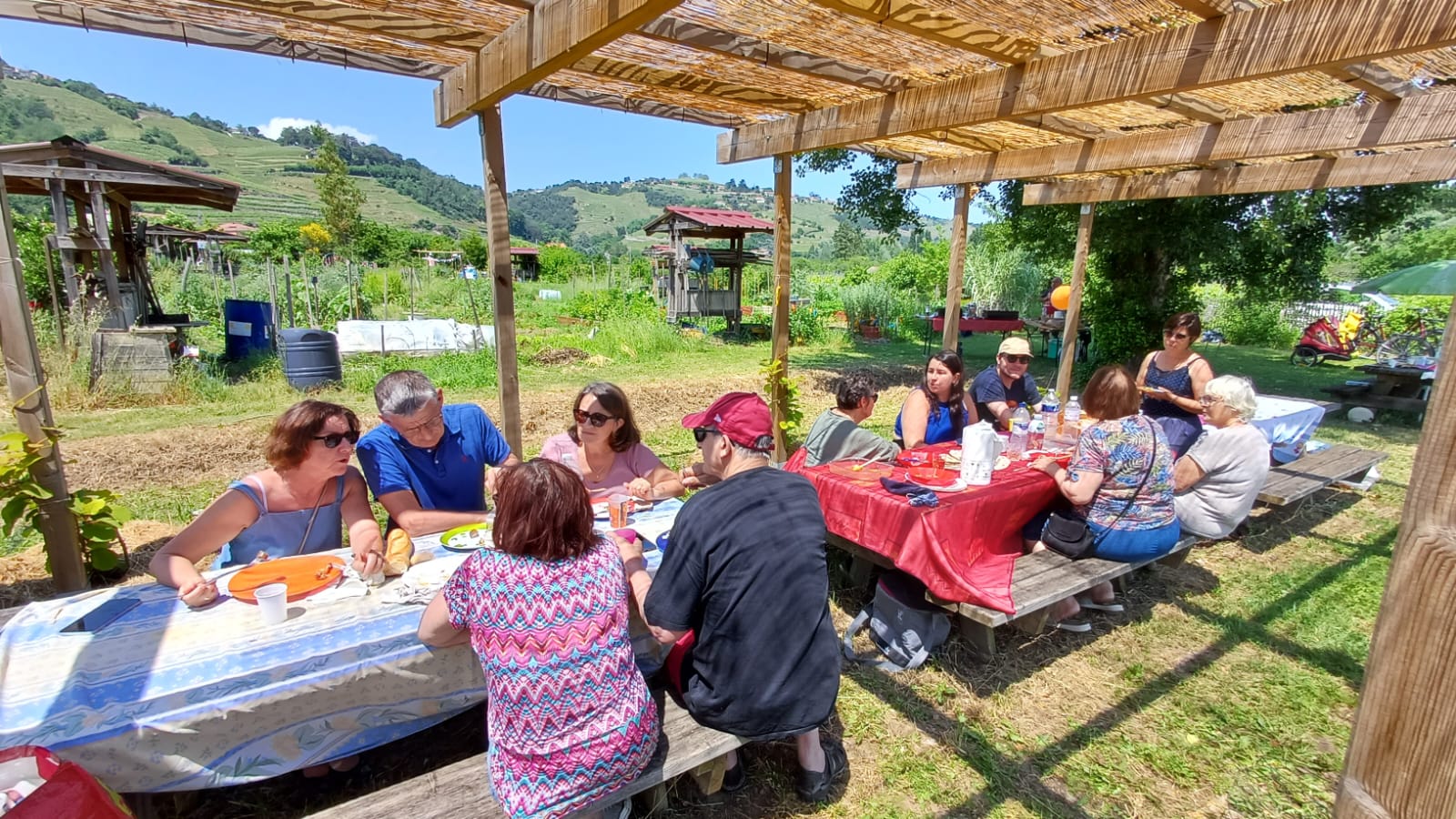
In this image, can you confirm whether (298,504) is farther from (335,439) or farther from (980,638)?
(980,638)

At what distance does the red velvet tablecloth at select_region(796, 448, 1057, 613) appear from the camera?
3.08m

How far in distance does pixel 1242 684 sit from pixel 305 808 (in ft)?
13.6

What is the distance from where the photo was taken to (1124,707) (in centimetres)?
304

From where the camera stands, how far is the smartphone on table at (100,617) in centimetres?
199

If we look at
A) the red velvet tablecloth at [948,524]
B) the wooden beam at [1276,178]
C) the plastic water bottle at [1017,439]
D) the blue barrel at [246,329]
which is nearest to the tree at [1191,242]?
the wooden beam at [1276,178]

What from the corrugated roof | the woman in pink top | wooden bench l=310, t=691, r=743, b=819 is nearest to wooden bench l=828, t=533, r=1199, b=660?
the woman in pink top

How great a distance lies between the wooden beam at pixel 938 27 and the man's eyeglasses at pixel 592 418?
1952mm

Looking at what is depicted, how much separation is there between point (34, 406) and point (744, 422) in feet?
10.3

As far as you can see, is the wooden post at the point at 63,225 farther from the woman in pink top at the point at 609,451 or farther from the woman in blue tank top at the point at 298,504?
the woman in pink top at the point at 609,451

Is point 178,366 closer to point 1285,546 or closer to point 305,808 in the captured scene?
point 305,808

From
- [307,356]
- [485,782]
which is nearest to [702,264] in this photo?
[307,356]

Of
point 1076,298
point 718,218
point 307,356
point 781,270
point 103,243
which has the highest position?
point 718,218

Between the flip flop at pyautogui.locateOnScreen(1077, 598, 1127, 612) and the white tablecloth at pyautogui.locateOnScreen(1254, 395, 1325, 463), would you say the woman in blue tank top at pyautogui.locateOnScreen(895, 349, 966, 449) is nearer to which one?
the flip flop at pyautogui.locateOnScreen(1077, 598, 1127, 612)

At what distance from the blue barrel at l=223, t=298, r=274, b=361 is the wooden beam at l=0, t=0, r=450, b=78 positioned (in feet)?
30.2
